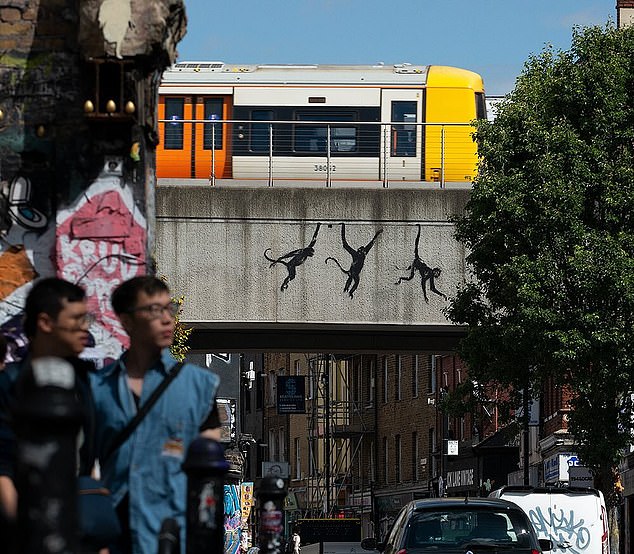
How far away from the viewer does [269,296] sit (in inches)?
1100

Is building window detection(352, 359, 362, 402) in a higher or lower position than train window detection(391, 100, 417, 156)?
lower

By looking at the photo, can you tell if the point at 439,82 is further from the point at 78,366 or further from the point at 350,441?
the point at 350,441

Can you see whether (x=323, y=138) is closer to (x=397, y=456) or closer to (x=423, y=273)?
(x=423, y=273)

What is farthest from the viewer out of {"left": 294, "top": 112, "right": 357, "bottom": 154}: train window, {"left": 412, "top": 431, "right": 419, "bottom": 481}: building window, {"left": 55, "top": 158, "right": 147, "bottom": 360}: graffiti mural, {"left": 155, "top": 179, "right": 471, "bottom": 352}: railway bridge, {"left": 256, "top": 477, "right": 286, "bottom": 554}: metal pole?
{"left": 412, "top": 431, "right": 419, "bottom": 481}: building window

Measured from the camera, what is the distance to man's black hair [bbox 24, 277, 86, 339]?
671 cm

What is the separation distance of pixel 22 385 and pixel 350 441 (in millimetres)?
74677

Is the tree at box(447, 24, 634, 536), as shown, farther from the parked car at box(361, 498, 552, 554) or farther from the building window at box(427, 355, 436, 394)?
the building window at box(427, 355, 436, 394)

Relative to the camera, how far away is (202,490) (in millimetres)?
6344

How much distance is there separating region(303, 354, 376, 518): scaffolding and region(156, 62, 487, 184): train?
139ft

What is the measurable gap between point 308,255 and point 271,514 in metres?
19.9

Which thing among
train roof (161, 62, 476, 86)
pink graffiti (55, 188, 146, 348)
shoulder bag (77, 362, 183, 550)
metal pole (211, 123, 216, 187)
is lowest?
shoulder bag (77, 362, 183, 550)

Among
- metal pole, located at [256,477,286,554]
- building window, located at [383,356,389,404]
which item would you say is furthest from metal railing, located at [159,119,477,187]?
building window, located at [383,356,389,404]

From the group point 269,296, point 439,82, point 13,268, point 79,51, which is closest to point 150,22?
point 79,51

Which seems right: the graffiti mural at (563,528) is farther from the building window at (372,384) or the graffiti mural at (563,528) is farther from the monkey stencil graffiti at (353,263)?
the building window at (372,384)
